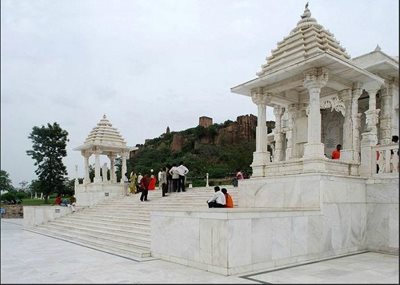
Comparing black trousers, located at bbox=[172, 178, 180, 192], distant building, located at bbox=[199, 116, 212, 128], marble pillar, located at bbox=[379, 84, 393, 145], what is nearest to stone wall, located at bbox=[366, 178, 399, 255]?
marble pillar, located at bbox=[379, 84, 393, 145]

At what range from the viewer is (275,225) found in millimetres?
7934

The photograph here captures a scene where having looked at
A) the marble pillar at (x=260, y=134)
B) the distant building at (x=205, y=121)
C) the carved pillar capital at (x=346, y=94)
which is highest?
the distant building at (x=205, y=121)

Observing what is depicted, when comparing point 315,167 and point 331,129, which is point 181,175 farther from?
point 315,167

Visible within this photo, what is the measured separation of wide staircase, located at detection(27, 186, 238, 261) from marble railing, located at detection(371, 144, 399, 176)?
453 cm

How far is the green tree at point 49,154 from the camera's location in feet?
103

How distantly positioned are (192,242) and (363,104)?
12.1m

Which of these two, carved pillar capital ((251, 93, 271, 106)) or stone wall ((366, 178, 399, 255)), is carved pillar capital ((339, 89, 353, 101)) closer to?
carved pillar capital ((251, 93, 271, 106))

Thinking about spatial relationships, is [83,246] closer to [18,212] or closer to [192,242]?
[192,242]

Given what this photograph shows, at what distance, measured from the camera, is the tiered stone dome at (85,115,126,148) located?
2225 centimetres

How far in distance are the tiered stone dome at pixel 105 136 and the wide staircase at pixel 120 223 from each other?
4026mm

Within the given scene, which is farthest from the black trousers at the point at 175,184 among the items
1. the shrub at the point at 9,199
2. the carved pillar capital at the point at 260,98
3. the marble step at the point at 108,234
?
the shrub at the point at 9,199

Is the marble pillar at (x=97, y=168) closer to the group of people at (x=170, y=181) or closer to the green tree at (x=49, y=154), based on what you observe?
the group of people at (x=170, y=181)

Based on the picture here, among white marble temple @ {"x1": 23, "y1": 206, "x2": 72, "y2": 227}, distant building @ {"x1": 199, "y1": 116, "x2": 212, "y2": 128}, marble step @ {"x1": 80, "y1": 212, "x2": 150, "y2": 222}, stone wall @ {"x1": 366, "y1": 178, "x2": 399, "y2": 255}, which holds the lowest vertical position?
white marble temple @ {"x1": 23, "y1": 206, "x2": 72, "y2": 227}

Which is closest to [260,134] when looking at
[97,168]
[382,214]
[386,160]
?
[386,160]
